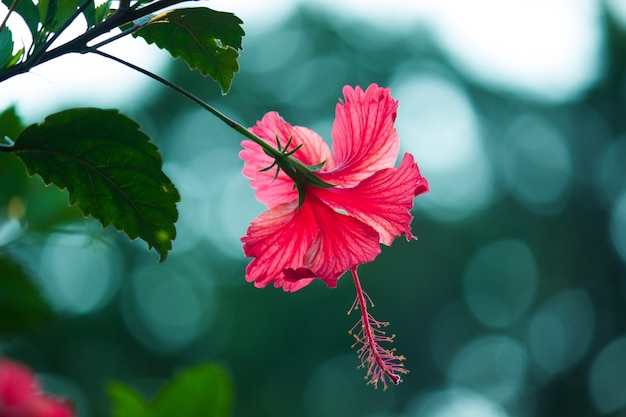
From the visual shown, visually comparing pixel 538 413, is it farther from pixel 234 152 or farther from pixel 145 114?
pixel 145 114

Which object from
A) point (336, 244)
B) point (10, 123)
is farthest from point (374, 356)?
point (10, 123)

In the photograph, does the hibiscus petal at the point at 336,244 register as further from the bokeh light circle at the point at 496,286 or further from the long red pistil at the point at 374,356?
the bokeh light circle at the point at 496,286

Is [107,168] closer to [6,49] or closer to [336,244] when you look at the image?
[6,49]

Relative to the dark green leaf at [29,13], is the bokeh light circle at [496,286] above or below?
below

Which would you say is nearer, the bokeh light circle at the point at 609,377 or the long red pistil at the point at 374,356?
the long red pistil at the point at 374,356

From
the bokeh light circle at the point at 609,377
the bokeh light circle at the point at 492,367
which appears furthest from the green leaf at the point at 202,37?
the bokeh light circle at the point at 609,377

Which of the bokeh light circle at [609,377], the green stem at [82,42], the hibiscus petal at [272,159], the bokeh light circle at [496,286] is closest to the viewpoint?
the green stem at [82,42]
